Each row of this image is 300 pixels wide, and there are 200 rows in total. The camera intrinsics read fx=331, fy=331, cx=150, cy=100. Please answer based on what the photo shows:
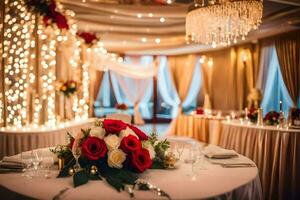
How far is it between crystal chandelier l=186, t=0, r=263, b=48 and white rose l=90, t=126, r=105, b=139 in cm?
250

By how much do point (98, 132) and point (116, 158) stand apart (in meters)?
0.21

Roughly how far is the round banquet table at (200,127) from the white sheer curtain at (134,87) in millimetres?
2157

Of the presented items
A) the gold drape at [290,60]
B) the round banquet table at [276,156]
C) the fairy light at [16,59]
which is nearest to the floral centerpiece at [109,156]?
the round banquet table at [276,156]

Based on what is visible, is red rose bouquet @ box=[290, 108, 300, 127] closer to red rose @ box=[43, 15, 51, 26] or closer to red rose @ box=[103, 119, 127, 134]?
red rose @ box=[103, 119, 127, 134]

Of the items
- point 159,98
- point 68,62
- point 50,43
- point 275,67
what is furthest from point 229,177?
point 159,98

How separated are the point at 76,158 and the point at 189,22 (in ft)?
9.31

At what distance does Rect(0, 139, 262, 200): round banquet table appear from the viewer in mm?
1711

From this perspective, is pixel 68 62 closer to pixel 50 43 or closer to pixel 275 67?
pixel 50 43

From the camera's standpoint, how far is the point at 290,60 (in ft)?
23.2

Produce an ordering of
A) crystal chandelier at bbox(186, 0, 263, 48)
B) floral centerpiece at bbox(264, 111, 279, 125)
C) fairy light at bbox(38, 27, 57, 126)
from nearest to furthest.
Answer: crystal chandelier at bbox(186, 0, 263, 48) → floral centerpiece at bbox(264, 111, 279, 125) → fairy light at bbox(38, 27, 57, 126)

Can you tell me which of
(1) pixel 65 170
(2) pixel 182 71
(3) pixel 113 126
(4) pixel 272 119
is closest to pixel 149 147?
(3) pixel 113 126

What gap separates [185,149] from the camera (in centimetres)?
286

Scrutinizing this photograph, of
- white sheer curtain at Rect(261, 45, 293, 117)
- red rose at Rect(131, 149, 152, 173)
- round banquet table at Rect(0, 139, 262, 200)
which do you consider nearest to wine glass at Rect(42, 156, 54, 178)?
round banquet table at Rect(0, 139, 262, 200)

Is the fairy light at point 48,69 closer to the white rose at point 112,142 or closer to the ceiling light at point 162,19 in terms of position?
the ceiling light at point 162,19
